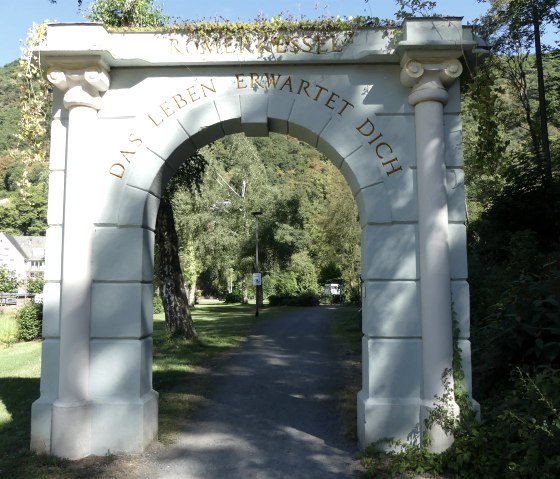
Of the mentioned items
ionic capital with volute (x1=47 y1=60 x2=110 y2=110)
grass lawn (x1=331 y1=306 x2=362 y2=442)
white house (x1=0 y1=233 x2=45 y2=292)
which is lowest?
grass lawn (x1=331 y1=306 x2=362 y2=442)

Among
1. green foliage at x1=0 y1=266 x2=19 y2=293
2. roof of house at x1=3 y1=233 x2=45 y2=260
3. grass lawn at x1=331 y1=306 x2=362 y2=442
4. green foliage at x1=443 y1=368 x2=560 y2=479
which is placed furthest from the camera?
roof of house at x1=3 y1=233 x2=45 y2=260

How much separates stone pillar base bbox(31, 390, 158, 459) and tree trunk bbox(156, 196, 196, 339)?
8512 millimetres

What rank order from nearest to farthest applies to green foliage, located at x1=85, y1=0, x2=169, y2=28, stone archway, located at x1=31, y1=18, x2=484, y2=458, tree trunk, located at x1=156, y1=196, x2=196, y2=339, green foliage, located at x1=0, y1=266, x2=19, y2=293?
stone archway, located at x1=31, y1=18, x2=484, y2=458, green foliage, located at x1=85, y1=0, x2=169, y2=28, tree trunk, located at x1=156, y1=196, x2=196, y2=339, green foliage, located at x1=0, y1=266, x2=19, y2=293

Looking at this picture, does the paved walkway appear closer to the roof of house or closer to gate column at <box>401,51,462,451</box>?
gate column at <box>401,51,462,451</box>

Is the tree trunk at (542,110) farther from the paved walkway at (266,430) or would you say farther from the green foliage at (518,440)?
the green foliage at (518,440)

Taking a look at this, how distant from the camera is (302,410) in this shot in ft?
24.4

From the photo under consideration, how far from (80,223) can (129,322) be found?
1230 mm

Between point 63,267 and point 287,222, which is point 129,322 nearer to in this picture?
point 63,267

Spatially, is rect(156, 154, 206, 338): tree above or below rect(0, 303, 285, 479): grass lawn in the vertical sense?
above

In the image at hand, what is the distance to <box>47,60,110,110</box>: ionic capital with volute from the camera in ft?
19.1

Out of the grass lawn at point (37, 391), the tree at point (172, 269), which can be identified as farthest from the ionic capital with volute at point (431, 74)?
the tree at point (172, 269)

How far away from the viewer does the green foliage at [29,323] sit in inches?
762

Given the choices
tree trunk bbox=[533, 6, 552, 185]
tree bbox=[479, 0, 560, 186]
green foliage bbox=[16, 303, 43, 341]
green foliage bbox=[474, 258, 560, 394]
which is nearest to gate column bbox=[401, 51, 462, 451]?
green foliage bbox=[474, 258, 560, 394]

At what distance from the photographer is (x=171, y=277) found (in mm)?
14148
